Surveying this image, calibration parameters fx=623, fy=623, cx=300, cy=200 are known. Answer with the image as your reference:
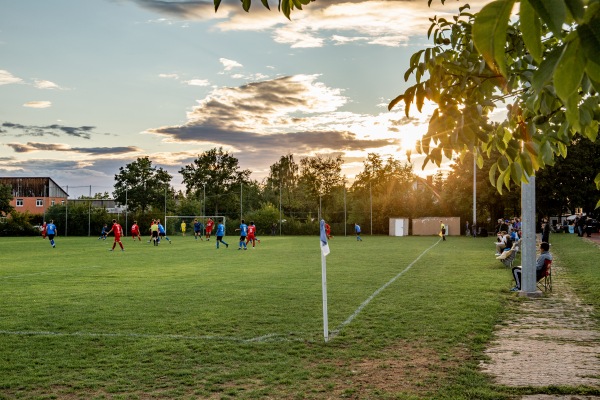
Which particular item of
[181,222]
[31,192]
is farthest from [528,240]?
[31,192]

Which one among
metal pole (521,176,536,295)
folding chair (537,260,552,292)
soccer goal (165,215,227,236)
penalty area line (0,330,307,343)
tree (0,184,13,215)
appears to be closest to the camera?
penalty area line (0,330,307,343)

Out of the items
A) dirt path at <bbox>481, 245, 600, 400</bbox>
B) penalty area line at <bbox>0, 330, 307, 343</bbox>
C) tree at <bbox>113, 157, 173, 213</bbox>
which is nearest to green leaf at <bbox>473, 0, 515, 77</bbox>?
dirt path at <bbox>481, 245, 600, 400</bbox>

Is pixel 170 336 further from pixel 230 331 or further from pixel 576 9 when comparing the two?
pixel 576 9

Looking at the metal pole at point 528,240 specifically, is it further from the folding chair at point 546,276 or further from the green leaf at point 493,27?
the green leaf at point 493,27

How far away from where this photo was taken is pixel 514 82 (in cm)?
439

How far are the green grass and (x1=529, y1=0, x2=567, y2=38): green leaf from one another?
5433 mm

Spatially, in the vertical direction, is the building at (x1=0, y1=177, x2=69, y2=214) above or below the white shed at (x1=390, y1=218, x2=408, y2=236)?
above

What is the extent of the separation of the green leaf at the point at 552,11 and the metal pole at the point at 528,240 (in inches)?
524

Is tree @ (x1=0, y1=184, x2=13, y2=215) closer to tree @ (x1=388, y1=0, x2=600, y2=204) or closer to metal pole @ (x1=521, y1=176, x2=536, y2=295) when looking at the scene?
metal pole @ (x1=521, y1=176, x2=536, y2=295)

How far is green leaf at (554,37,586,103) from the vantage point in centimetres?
136

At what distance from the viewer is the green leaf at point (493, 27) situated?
143 cm

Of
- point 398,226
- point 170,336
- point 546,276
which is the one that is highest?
point 398,226

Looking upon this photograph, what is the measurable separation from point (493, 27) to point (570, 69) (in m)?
0.20

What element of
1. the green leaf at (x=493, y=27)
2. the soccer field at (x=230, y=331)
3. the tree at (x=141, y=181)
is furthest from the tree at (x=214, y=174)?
the green leaf at (x=493, y=27)
